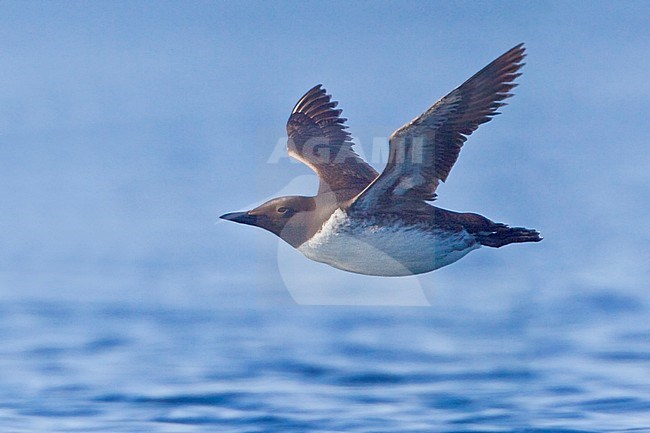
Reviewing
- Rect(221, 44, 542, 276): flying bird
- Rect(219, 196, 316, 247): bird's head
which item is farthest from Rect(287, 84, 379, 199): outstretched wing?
Rect(221, 44, 542, 276): flying bird

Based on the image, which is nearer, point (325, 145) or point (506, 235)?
point (506, 235)

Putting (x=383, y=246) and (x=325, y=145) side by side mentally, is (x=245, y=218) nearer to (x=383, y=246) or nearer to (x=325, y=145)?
(x=383, y=246)

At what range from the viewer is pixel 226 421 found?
33.8 feet

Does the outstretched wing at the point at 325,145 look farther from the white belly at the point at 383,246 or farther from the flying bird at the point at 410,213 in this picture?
the white belly at the point at 383,246

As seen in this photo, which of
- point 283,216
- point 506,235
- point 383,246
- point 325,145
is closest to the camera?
point 383,246

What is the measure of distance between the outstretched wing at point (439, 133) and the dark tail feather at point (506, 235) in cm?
60

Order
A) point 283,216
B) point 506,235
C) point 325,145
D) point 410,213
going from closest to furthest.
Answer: point 410,213 < point 506,235 < point 283,216 < point 325,145

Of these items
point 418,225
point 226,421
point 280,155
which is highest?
point 280,155

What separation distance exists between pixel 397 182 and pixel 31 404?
4.82m

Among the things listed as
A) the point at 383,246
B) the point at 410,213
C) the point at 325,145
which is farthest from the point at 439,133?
the point at 325,145

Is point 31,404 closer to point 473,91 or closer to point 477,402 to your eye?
point 477,402

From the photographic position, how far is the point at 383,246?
8172 millimetres

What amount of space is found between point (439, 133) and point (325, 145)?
91.5 inches

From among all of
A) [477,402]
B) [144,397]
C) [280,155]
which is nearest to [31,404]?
[144,397]
